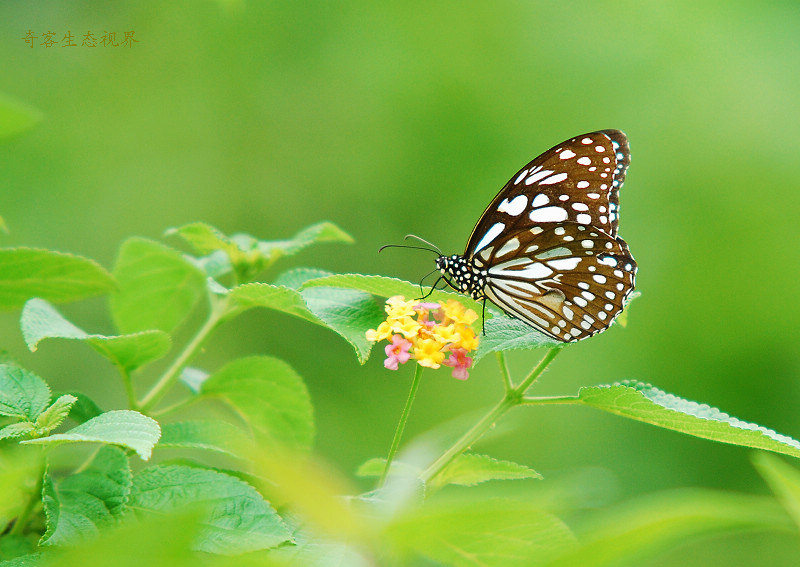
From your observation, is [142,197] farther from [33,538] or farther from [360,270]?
[33,538]

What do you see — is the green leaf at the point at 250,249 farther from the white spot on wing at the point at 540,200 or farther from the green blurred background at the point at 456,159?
the green blurred background at the point at 456,159

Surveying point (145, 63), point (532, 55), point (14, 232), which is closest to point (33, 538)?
point (14, 232)

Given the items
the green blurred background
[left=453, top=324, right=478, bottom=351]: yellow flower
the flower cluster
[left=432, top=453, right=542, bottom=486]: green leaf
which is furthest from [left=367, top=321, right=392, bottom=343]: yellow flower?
the green blurred background

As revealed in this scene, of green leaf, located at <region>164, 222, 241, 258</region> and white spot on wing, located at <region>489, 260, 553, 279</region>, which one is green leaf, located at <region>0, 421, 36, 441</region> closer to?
green leaf, located at <region>164, 222, 241, 258</region>

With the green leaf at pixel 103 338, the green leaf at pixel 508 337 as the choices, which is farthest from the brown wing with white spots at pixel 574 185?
the green leaf at pixel 103 338

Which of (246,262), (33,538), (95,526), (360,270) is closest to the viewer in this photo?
(95,526)

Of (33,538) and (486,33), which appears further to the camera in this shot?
(486,33)

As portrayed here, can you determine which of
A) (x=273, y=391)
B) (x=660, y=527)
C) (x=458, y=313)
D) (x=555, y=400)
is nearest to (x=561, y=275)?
(x=458, y=313)
